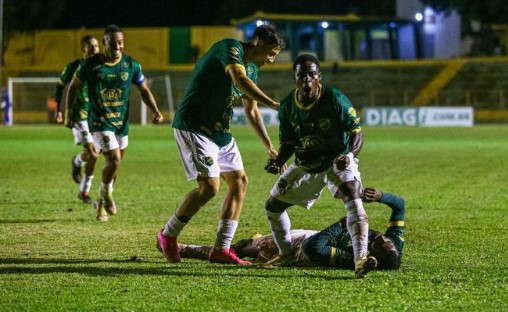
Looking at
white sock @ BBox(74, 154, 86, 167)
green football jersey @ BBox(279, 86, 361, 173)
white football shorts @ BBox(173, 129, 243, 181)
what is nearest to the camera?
green football jersey @ BBox(279, 86, 361, 173)

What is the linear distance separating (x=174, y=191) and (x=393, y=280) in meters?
9.43

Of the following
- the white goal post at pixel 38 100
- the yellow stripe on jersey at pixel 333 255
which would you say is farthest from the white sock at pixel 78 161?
the white goal post at pixel 38 100

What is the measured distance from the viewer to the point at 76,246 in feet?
35.2

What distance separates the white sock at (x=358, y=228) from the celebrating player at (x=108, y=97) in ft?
15.9

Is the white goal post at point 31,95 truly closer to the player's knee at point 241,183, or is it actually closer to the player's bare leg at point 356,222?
the player's knee at point 241,183

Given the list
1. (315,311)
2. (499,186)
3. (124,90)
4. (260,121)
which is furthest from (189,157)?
(499,186)

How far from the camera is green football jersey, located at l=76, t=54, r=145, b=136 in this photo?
13.1 metres

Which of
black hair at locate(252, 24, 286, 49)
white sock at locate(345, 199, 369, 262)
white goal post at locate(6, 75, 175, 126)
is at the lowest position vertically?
white goal post at locate(6, 75, 175, 126)

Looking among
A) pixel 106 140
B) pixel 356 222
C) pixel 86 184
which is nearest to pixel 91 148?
pixel 86 184

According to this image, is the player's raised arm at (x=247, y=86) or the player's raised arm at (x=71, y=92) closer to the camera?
the player's raised arm at (x=247, y=86)

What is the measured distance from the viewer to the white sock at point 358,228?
8.50 meters

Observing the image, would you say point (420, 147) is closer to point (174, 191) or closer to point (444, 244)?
point (174, 191)

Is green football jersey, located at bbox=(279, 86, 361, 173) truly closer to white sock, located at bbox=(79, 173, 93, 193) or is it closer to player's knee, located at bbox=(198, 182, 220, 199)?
player's knee, located at bbox=(198, 182, 220, 199)

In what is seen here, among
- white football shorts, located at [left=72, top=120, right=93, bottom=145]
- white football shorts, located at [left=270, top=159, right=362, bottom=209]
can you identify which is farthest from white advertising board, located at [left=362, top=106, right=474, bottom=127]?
white football shorts, located at [left=270, top=159, right=362, bottom=209]
